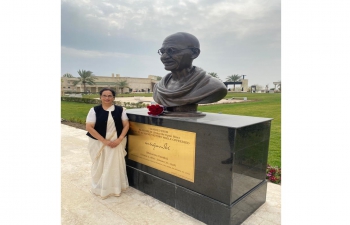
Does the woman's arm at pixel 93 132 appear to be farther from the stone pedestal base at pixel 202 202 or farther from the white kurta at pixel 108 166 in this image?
the stone pedestal base at pixel 202 202

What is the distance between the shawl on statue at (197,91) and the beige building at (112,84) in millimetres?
44126

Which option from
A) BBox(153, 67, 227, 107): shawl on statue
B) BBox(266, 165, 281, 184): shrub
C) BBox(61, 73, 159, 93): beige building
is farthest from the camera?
BBox(61, 73, 159, 93): beige building

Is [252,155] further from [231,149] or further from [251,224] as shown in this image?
[251,224]

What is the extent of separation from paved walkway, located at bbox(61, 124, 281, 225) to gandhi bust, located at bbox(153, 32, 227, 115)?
60.8 inches

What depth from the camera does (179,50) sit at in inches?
132

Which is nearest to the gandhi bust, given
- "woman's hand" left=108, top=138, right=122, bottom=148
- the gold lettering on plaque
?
the gold lettering on plaque

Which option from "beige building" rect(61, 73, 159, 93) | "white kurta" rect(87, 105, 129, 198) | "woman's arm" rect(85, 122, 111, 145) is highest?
"beige building" rect(61, 73, 159, 93)

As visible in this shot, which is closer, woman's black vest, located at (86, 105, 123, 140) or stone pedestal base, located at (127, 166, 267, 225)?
stone pedestal base, located at (127, 166, 267, 225)

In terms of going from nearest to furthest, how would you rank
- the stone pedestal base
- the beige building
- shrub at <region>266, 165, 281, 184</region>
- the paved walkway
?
the stone pedestal base
the paved walkway
shrub at <region>266, 165, 281, 184</region>
the beige building

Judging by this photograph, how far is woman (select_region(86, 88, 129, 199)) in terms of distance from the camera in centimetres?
339

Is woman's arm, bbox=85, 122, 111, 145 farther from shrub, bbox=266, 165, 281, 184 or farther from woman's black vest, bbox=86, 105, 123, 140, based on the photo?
shrub, bbox=266, 165, 281, 184

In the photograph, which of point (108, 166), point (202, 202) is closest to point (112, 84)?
point (108, 166)

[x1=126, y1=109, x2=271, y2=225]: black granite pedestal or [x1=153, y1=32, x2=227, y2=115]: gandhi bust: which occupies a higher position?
[x1=153, y1=32, x2=227, y2=115]: gandhi bust

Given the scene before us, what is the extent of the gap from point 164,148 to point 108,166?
3.28 feet
